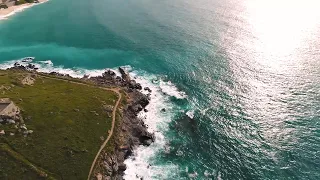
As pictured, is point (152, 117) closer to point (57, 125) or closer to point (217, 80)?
point (217, 80)

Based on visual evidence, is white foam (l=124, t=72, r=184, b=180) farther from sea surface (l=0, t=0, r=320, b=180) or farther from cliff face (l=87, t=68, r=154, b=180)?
cliff face (l=87, t=68, r=154, b=180)

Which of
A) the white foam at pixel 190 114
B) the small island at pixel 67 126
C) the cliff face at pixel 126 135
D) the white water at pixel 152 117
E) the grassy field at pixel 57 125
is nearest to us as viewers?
the grassy field at pixel 57 125

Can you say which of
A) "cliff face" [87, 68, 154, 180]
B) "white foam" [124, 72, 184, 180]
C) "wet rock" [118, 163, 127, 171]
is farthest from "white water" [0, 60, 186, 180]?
"cliff face" [87, 68, 154, 180]

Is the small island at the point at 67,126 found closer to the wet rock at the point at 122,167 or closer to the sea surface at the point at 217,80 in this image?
the wet rock at the point at 122,167

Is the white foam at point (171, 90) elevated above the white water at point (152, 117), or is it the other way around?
the white foam at point (171, 90)

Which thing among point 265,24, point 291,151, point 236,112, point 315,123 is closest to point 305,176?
point 291,151

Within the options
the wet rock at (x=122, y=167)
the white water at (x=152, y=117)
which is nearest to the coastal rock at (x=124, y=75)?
the white water at (x=152, y=117)
